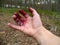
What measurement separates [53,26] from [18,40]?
1.10m

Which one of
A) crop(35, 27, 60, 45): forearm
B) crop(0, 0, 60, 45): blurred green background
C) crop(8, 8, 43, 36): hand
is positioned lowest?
crop(0, 0, 60, 45): blurred green background

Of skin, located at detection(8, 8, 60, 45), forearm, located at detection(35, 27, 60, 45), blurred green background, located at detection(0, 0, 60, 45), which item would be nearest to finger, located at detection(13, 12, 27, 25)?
skin, located at detection(8, 8, 60, 45)

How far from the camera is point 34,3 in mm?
7777

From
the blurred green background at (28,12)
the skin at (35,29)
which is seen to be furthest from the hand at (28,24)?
the blurred green background at (28,12)

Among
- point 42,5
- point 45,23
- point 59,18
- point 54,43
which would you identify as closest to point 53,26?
point 45,23

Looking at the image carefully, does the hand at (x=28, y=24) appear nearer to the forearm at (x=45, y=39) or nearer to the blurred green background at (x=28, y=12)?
the forearm at (x=45, y=39)

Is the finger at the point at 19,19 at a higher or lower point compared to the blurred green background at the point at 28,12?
higher

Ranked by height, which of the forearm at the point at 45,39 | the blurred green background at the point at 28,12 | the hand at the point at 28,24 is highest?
the hand at the point at 28,24

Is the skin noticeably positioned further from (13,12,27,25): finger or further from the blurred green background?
the blurred green background

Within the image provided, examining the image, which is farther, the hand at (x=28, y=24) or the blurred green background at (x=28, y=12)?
the blurred green background at (x=28, y=12)

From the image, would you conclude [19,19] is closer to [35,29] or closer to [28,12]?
[35,29]

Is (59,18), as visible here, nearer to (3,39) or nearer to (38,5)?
(38,5)

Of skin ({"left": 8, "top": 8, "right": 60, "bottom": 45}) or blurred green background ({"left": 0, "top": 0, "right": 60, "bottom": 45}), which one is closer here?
skin ({"left": 8, "top": 8, "right": 60, "bottom": 45})

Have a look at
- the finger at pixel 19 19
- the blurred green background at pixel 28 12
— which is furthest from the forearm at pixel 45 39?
the blurred green background at pixel 28 12
